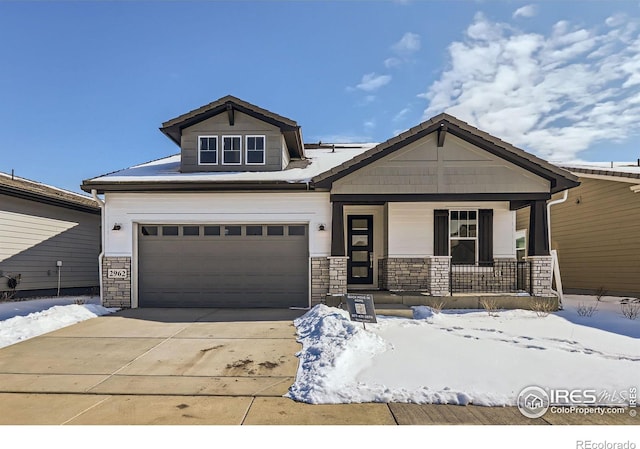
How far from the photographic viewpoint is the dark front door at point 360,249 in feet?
41.0

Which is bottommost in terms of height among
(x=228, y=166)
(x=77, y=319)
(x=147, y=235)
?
(x=77, y=319)

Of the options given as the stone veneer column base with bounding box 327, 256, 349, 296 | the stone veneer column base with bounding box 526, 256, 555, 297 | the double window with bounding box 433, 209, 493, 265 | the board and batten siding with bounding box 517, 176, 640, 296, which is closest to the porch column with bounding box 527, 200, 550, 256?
the stone veneer column base with bounding box 526, 256, 555, 297

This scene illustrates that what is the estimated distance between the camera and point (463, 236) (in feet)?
38.3

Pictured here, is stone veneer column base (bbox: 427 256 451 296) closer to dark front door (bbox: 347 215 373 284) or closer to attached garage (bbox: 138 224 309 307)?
dark front door (bbox: 347 215 373 284)

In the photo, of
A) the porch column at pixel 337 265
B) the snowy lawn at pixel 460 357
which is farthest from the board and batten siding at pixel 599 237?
the porch column at pixel 337 265

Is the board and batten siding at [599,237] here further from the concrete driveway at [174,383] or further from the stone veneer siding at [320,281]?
the concrete driveway at [174,383]

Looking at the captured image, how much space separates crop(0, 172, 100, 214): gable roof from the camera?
40.7ft

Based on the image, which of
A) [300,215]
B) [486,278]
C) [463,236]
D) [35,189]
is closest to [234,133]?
[300,215]

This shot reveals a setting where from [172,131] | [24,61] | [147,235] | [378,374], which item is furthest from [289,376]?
[24,61]

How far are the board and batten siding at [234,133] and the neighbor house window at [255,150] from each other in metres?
0.13

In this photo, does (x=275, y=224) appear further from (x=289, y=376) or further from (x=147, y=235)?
(x=289, y=376)

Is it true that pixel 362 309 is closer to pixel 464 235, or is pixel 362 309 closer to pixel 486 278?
pixel 464 235
